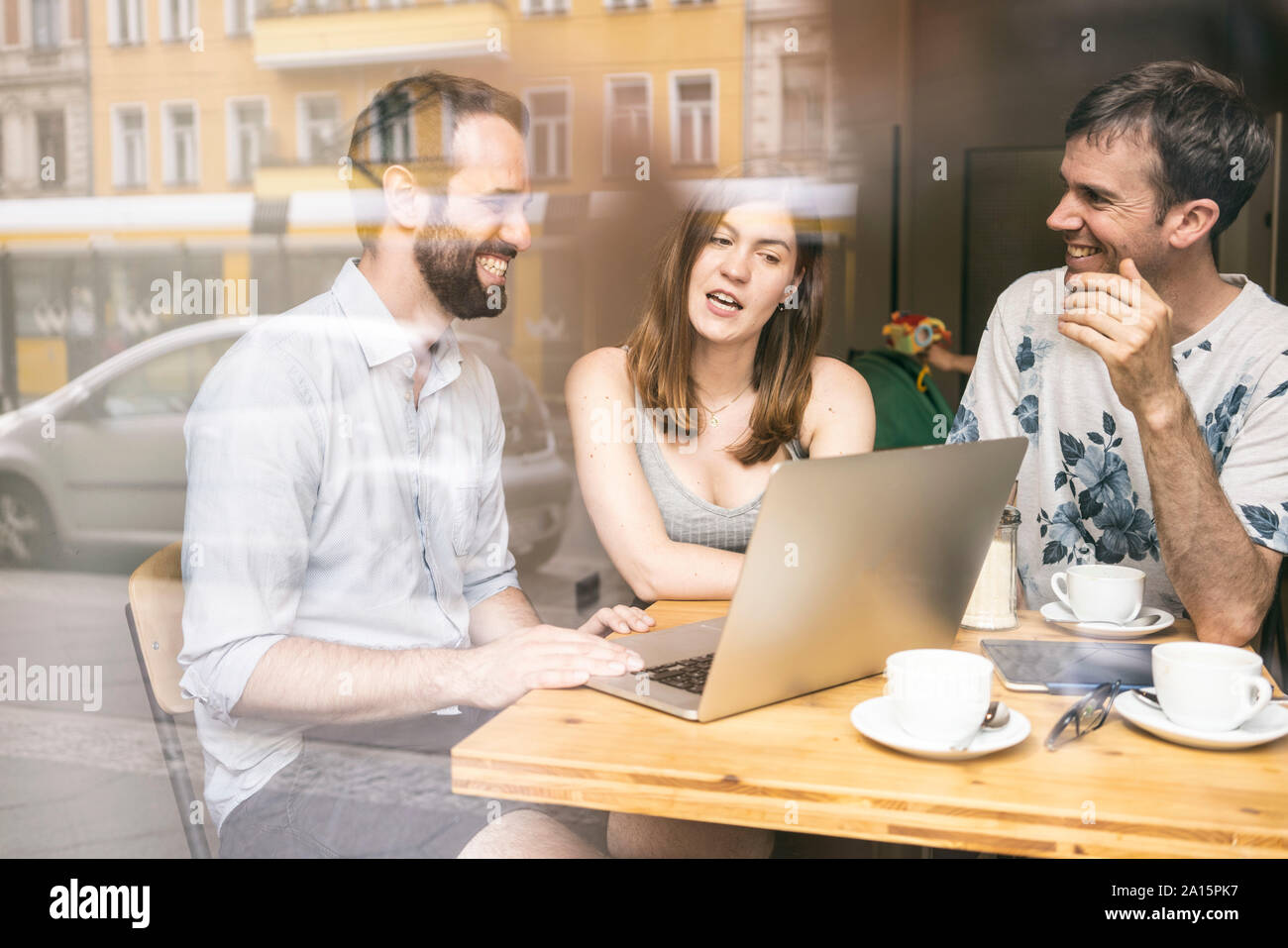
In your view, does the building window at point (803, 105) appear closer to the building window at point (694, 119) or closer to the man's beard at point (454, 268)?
the building window at point (694, 119)

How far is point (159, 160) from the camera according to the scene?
1996mm

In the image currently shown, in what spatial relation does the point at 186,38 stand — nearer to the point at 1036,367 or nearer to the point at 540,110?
the point at 540,110

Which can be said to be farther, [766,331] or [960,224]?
[960,224]

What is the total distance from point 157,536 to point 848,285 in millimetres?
2308

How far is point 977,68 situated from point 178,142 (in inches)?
124

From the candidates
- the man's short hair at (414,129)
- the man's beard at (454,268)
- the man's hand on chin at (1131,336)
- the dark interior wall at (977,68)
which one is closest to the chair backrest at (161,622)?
the man's beard at (454,268)

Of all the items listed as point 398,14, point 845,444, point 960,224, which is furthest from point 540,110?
point 960,224

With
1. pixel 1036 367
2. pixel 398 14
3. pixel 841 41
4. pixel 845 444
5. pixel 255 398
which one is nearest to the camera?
pixel 255 398

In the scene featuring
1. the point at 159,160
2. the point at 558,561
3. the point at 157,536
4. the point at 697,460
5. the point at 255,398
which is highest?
the point at 159,160

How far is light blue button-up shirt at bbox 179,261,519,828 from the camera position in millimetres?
1334

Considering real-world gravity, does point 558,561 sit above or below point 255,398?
below

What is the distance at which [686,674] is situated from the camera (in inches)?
44.7

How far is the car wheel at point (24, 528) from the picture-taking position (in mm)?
2031
